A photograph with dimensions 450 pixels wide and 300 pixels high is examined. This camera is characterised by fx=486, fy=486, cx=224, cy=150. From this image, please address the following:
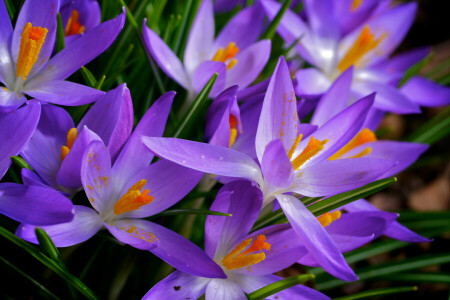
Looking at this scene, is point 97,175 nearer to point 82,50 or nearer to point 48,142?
point 48,142

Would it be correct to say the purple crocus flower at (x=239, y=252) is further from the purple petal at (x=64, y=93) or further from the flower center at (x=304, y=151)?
the purple petal at (x=64, y=93)

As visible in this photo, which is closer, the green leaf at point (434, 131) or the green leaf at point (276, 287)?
the green leaf at point (276, 287)

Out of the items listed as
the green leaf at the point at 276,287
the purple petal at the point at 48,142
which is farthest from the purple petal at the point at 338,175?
the purple petal at the point at 48,142

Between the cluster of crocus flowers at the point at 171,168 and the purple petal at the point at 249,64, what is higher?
the purple petal at the point at 249,64

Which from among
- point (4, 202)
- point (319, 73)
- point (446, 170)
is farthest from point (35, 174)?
point (446, 170)

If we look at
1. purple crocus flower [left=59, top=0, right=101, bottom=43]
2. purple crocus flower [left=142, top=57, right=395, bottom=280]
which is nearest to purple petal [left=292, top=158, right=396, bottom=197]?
purple crocus flower [left=142, top=57, right=395, bottom=280]

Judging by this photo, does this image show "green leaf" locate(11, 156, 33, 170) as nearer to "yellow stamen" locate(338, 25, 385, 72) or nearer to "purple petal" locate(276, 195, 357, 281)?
"purple petal" locate(276, 195, 357, 281)

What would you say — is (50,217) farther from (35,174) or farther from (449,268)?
(449,268)

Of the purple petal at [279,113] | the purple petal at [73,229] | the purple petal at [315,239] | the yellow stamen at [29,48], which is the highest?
the yellow stamen at [29,48]
